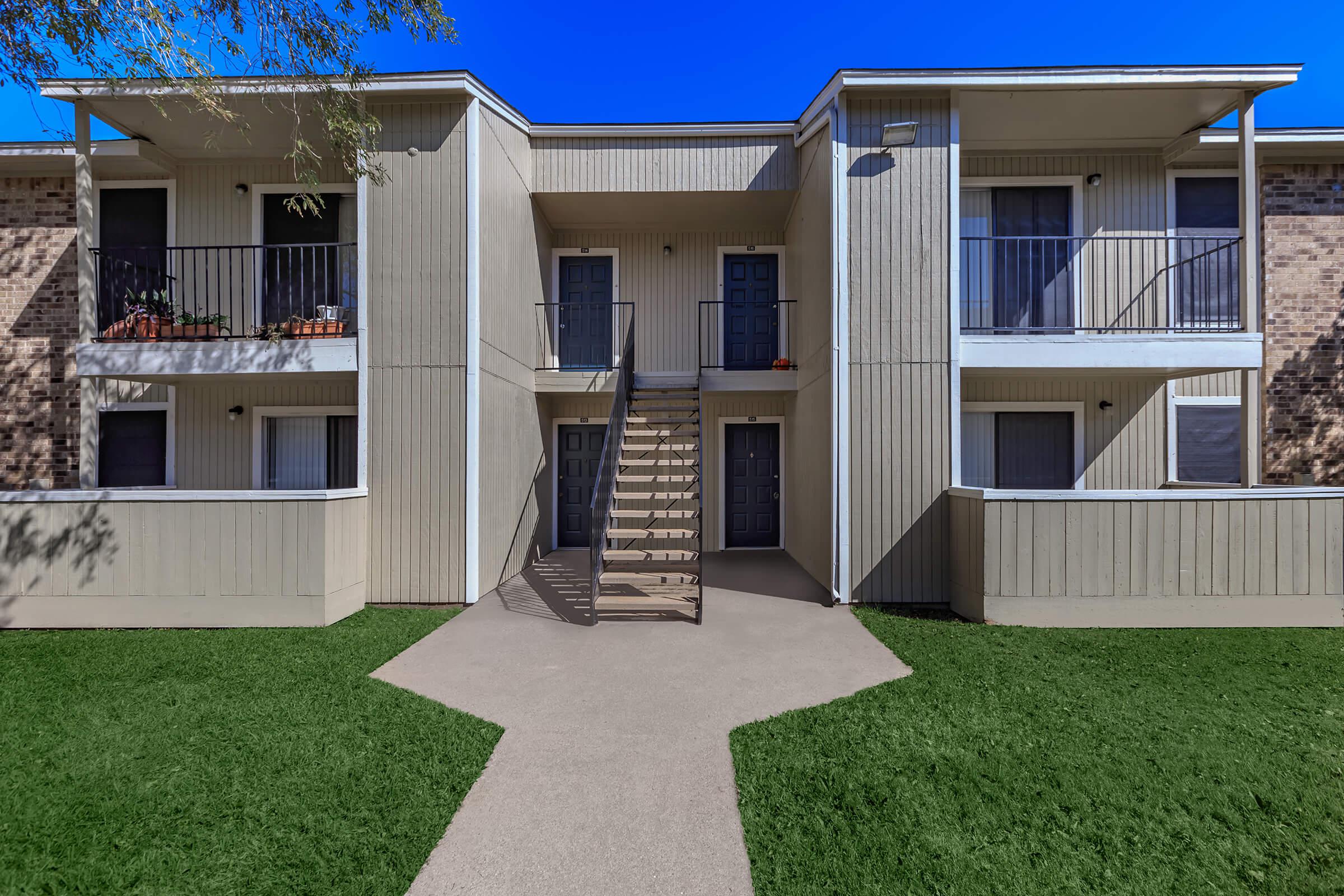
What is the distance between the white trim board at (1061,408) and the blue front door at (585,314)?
17.6 feet

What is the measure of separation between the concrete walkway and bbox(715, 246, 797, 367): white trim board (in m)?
4.14

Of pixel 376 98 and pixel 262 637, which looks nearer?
pixel 262 637

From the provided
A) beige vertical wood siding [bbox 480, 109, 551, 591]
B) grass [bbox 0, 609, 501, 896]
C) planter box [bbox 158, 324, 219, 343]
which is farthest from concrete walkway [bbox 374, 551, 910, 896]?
planter box [bbox 158, 324, 219, 343]

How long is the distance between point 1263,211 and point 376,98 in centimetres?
1136

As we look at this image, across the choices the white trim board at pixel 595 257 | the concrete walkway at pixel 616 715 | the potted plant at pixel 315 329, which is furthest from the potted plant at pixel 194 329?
the concrete walkway at pixel 616 715

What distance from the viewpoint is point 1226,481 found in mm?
7621

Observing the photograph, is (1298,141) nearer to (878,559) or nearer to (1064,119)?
(1064,119)

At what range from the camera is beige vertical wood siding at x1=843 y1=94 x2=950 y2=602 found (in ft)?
20.5

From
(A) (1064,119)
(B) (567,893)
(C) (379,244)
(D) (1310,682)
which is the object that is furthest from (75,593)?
(A) (1064,119)

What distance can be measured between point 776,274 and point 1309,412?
24.5ft

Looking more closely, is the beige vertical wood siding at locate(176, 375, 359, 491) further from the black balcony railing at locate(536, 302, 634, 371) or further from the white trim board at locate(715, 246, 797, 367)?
the white trim board at locate(715, 246, 797, 367)

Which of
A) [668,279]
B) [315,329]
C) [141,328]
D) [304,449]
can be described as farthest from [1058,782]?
[141,328]

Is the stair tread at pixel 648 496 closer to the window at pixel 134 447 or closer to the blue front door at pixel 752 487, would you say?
the blue front door at pixel 752 487

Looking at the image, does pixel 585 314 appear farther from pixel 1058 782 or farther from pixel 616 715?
pixel 1058 782
